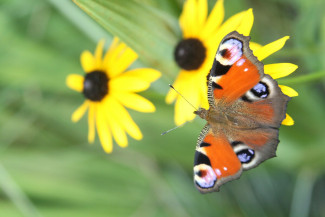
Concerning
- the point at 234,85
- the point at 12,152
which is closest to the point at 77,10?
the point at 234,85

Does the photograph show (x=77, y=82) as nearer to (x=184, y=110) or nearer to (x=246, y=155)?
(x=184, y=110)

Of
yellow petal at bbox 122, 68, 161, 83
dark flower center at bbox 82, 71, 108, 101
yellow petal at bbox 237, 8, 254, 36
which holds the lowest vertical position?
yellow petal at bbox 237, 8, 254, 36

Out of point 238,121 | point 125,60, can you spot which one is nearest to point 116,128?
point 125,60

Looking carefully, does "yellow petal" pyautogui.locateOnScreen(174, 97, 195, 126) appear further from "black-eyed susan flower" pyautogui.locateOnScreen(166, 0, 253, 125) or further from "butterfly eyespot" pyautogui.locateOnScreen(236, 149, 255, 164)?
"butterfly eyespot" pyautogui.locateOnScreen(236, 149, 255, 164)

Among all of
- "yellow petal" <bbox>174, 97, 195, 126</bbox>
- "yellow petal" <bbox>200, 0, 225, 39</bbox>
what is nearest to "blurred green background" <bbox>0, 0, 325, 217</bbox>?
"yellow petal" <bbox>174, 97, 195, 126</bbox>

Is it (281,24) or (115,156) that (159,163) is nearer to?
(115,156)

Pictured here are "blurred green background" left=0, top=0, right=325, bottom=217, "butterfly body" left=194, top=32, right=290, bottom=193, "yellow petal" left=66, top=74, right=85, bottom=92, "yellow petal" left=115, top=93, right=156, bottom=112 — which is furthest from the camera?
"blurred green background" left=0, top=0, right=325, bottom=217
